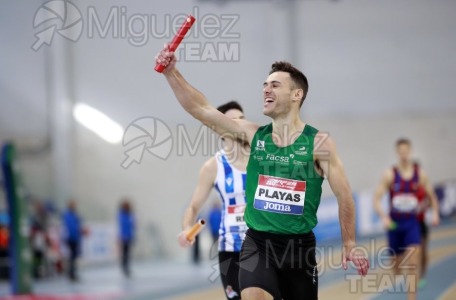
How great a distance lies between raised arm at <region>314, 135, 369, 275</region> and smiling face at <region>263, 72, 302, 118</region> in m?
0.35

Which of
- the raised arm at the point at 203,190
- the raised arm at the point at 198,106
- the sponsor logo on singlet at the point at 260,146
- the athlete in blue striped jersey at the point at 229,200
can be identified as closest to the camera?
the raised arm at the point at 198,106

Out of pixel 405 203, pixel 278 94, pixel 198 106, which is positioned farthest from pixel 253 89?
pixel 198 106

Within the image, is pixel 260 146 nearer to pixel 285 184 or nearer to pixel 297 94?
pixel 285 184

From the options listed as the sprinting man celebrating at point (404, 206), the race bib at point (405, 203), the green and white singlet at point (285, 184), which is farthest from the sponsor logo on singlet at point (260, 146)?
the race bib at point (405, 203)

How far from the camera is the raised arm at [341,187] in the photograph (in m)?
6.41

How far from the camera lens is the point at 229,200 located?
8047mm

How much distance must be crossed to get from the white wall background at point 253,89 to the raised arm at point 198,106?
20.3 meters

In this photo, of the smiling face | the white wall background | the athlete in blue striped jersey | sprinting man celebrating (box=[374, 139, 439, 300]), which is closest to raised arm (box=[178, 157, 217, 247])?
the athlete in blue striped jersey

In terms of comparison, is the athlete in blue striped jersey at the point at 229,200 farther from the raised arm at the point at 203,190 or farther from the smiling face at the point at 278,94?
the smiling face at the point at 278,94

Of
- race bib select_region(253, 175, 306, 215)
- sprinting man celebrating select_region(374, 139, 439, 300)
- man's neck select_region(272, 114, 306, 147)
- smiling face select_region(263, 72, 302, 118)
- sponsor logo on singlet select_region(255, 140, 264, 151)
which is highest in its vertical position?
smiling face select_region(263, 72, 302, 118)

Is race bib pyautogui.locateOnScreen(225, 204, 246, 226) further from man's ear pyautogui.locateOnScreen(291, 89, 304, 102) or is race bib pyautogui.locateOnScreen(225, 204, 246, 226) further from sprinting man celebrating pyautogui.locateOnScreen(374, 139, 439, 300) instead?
Answer: sprinting man celebrating pyautogui.locateOnScreen(374, 139, 439, 300)

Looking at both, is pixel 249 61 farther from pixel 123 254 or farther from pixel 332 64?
pixel 123 254

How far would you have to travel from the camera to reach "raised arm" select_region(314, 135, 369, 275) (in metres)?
6.41

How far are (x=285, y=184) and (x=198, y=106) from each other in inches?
34.3
